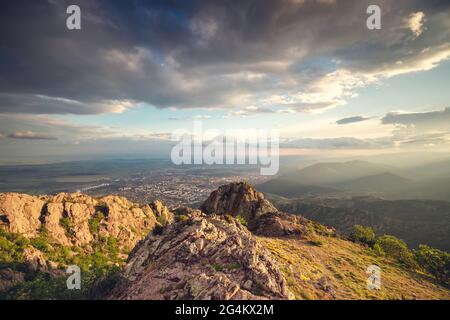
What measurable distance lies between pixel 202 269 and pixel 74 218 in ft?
300

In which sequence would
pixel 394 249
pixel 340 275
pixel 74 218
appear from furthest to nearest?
1. pixel 74 218
2. pixel 394 249
3. pixel 340 275

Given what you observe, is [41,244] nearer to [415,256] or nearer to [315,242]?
[315,242]

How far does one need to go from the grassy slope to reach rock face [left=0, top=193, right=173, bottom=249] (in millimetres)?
78632

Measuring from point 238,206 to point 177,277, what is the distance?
188ft

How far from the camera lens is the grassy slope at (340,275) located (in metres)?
30.8

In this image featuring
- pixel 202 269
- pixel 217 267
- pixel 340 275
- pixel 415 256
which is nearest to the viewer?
pixel 217 267

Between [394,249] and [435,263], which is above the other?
[394,249]

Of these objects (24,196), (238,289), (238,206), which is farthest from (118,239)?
(238,289)

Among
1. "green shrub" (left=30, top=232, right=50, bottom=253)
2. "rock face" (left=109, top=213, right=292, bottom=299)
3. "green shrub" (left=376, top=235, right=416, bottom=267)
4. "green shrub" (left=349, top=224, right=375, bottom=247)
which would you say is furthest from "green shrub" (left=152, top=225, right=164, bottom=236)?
"green shrub" (left=376, top=235, right=416, bottom=267)

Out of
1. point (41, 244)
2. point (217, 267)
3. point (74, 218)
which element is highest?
point (217, 267)

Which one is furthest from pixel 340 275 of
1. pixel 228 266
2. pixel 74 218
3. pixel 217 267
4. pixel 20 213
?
pixel 20 213

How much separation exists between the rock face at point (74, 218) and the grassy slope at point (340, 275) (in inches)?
3096

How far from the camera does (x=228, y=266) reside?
2620cm

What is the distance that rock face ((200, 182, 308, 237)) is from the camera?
7211 centimetres
